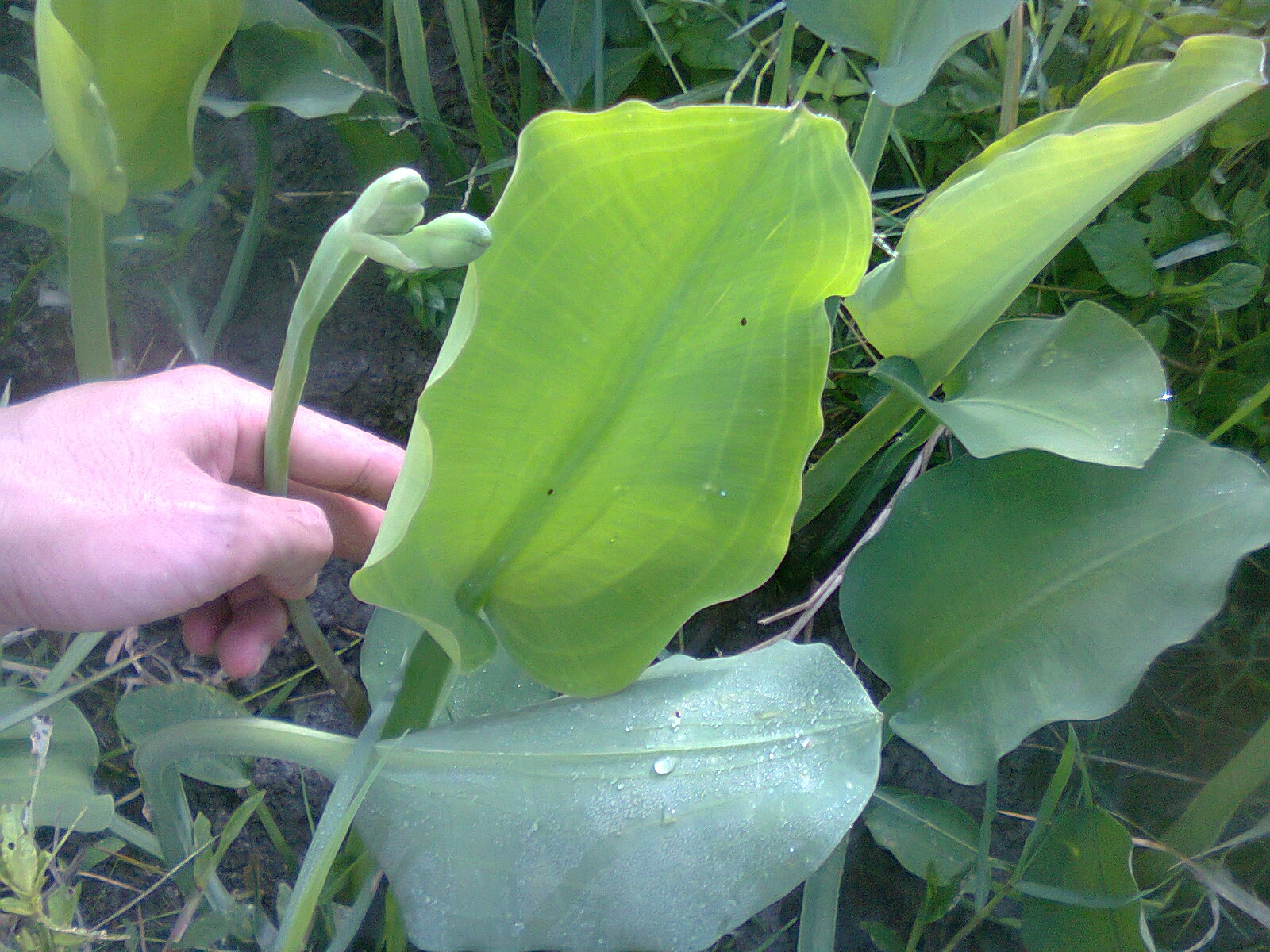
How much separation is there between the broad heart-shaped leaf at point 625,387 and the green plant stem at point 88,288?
0.46 m

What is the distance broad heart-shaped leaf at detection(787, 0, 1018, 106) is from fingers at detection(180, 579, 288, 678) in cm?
60

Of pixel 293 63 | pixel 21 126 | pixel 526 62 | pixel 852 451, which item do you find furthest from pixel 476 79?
pixel 852 451

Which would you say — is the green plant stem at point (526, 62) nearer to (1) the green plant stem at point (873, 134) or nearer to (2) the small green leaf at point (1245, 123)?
(1) the green plant stem at point (873, 134)

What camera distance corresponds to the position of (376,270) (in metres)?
0.90

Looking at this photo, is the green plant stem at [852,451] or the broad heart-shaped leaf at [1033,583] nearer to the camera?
the broad heart-shaped leaf at [1033,583]

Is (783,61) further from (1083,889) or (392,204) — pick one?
(1083,889)

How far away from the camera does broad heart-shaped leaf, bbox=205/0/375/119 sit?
0.71m

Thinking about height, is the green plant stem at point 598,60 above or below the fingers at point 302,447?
above

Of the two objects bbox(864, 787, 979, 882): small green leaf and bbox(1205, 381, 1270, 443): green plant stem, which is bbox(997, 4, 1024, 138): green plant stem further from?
bbox(864, 787, 979, 882): small green leaf

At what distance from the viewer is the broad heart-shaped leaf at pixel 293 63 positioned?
714 mm

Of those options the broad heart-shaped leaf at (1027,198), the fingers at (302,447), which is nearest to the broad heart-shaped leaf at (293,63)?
the fingers at (302,447)

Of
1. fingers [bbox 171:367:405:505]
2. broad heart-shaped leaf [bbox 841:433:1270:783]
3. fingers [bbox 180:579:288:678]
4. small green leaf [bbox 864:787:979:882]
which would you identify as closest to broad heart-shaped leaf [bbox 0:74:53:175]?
fingers [bbox 171:367:405:505]

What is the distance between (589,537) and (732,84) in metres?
0.51

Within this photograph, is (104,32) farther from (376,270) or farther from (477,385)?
(477,385)
